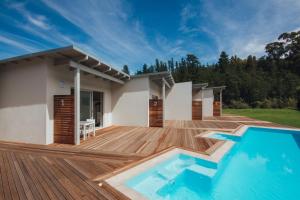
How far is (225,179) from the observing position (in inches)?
145

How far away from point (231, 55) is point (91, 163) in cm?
4550

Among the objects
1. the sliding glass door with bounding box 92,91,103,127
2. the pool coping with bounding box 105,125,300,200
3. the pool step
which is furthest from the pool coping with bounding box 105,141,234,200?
the sliding glass door with bounding box 92,91,103,127

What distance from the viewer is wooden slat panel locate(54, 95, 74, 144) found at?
542cm

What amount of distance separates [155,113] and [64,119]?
494cm

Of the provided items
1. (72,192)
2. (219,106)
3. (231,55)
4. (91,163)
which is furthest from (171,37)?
(231,55)

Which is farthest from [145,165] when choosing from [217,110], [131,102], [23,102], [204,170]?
[217,110]

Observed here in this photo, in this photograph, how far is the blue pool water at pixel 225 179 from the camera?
3.14 meters

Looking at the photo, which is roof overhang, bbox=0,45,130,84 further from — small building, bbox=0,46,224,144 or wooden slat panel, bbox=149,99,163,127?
wooden slat panel, bbox=149,99,163,127

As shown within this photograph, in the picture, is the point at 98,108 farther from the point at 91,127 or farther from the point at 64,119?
the point at 64,119

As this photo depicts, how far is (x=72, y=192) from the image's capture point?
8.36ft

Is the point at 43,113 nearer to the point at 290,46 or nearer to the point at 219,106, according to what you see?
the point at 219,106

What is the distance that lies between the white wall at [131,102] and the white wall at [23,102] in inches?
177

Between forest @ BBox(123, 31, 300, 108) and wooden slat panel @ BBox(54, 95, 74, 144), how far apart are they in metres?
26.9

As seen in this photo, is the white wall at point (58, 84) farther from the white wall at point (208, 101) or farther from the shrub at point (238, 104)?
the shrub at point (238, 104)
